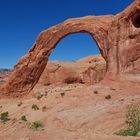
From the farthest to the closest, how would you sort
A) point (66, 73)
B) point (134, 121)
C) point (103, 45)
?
point (66, 73)
point (103, 45)
point (134, 121)

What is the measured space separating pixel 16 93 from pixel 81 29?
24.5ft

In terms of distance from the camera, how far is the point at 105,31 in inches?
926

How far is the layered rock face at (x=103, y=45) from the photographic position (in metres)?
21.2

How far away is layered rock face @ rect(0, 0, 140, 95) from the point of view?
21.2 m

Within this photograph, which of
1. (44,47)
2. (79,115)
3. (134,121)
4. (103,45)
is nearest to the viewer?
(134,121)

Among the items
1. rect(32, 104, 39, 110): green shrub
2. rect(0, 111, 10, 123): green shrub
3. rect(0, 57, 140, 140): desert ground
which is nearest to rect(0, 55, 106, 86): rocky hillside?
rect(0, 57, 140, 140): desert ground

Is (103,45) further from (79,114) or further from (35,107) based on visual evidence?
(79,114)

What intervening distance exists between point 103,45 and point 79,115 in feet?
31.9

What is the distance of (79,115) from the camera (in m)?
14.9

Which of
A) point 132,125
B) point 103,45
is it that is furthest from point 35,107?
point 132,125

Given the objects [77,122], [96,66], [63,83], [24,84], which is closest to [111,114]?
[77,122]

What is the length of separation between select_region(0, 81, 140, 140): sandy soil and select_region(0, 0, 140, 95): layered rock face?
160cm

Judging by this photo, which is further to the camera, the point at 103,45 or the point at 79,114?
the point at 103,45

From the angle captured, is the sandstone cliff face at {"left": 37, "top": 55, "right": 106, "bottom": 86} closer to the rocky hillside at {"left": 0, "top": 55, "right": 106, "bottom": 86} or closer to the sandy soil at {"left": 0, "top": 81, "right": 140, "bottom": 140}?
the rocky hillside at {"left": 0, "top": 55, "right": 106, "bottom": 86}
